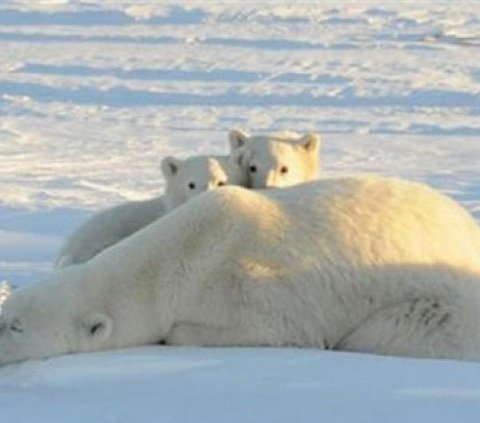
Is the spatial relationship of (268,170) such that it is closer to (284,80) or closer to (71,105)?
(71,105)

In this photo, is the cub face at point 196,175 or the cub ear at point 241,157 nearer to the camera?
the cub face at point 196,175

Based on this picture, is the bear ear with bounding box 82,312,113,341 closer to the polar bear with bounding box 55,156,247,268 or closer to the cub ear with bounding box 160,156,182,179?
the polar bear with bounding box 55,156,247,268

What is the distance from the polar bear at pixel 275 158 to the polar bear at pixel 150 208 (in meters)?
0.07

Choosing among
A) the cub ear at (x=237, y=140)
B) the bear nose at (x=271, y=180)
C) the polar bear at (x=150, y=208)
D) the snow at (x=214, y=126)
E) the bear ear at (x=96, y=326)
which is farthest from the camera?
the cub ear at (x=237, y=140)

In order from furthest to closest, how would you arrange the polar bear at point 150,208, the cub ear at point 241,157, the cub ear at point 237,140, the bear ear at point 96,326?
the cub ear at point 237,140 < the cub ear at point 241,157 < the polar bear at point 150,208 < the bear ear at point 96,326

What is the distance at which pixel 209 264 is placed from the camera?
14.6 ft

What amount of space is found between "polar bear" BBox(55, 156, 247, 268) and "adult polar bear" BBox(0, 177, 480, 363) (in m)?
1.63

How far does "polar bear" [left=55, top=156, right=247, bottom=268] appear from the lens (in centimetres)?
632

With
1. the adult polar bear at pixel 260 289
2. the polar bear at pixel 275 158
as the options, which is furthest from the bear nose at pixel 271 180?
the adult polar bear at pixel 260 289

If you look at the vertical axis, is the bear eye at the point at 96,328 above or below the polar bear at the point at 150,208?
above

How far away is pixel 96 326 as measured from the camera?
4.39 metres

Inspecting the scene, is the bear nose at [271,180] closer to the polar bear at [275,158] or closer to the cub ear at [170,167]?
the polar bear at [275,158]

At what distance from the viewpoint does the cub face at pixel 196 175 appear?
21.0ft

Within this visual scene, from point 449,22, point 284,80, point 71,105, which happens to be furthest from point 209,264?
point 449,22
